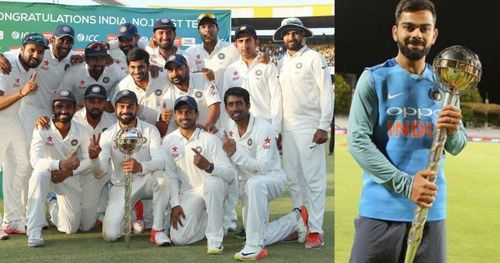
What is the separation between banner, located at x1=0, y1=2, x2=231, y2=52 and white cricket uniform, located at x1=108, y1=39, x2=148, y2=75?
0.05 metres

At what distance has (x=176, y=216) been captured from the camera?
313 centimetres

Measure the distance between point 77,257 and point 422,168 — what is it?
5.91 ft

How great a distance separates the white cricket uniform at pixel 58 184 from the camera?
3164mm

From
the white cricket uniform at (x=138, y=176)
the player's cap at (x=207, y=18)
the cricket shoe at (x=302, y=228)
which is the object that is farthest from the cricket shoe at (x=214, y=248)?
the player's cap at (x=207, y=18)

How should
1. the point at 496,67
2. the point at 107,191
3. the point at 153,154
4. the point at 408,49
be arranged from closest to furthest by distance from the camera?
the point at 408,49, the point at 496,67, the point at 153,154, the point at 107,191

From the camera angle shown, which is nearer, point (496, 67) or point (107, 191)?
point (496, 67)

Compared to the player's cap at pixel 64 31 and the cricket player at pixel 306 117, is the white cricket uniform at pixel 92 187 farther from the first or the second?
the cricket player at pixel 306 117

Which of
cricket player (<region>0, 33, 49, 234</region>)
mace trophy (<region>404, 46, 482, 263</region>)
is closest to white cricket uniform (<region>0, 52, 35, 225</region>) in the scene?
cricket player (<region>0, 33, 49, 234</region>)

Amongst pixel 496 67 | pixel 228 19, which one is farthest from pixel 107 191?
pixel 496 67

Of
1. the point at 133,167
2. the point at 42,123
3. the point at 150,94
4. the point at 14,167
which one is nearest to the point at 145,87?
the point at 150,94

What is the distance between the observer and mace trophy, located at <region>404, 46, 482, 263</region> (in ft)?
5.21

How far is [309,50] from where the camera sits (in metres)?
3.08

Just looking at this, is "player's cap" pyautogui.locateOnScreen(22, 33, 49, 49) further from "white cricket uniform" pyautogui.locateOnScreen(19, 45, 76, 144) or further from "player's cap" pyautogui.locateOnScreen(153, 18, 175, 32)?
"player's cap" pyautogui.locateOnScreen(153, 18, 175, 32)

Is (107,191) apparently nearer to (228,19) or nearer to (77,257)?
(77,257)
